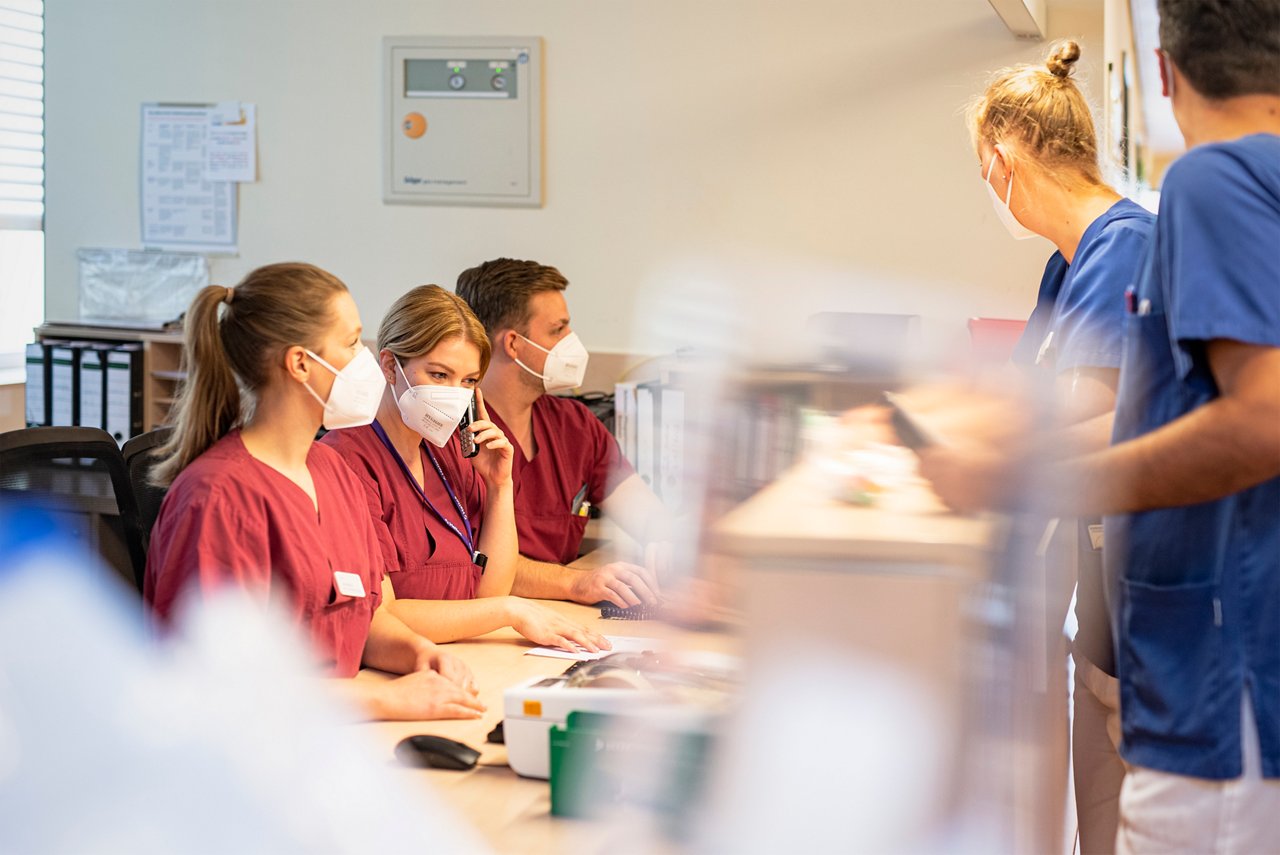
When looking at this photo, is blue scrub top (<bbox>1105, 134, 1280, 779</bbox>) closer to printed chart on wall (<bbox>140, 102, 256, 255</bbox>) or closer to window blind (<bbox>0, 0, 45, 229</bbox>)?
printed chart on wall (<bbox>140, 102, 256, 255</bbox>)

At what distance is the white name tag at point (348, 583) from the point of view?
176 cm

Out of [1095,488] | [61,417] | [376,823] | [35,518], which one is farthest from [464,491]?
[61,417]

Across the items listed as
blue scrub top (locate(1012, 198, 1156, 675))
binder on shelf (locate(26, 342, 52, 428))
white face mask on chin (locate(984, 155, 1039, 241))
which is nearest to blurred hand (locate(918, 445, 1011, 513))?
blue scrub top (locate(1012, 198, 1156, 675))

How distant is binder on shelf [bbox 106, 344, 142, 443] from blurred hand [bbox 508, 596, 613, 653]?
2190mm

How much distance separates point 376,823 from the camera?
4.14ft

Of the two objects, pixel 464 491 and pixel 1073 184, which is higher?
pixel 1073 184

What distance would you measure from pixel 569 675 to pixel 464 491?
0.99 metres

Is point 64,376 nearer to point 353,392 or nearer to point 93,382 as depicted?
point 93,382

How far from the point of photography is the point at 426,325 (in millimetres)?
2199

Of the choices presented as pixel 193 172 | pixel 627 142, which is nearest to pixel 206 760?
pixel 627 142

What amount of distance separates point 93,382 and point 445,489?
77.8 inches

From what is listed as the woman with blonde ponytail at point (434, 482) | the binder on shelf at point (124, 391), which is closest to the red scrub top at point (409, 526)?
the woman with blonde ponytail at point (434, 482)

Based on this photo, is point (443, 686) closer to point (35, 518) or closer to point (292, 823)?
point (292, 823)

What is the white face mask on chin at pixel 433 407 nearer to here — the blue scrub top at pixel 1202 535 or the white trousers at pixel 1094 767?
the white trousers at pixel 1094 767
